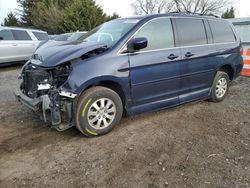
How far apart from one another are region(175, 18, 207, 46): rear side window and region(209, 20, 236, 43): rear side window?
350 mm

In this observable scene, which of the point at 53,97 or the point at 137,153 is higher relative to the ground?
the point at 53,97

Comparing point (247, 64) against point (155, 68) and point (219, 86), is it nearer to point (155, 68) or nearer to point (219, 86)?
point (219, 86)

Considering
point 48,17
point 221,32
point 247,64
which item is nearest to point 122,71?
point 221,32

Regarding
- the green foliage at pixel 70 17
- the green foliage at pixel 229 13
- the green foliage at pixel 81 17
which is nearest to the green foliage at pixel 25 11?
the green foliage at pixel 70 17

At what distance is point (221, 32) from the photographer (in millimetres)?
5230

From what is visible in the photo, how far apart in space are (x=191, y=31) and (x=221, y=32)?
103 centimetres

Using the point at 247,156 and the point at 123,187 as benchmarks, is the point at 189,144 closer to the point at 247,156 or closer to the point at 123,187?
the point at 247,156

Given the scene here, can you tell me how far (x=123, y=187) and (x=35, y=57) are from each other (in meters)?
2.64

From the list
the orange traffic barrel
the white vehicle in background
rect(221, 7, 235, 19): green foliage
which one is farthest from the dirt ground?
rect(221, 7, 235, 19): green foliage

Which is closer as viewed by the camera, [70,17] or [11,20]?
[70,17]

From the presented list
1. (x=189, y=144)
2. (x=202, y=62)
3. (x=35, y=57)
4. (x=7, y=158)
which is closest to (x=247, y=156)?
(x=189, y=144)

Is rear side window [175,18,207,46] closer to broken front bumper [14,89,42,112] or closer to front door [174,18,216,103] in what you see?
front door [174,18,216,103]

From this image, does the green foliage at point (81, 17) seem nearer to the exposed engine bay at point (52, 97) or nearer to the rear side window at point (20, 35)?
the rear side window at point (20, 35)

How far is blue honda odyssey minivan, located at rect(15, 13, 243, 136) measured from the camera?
342 centimetres
